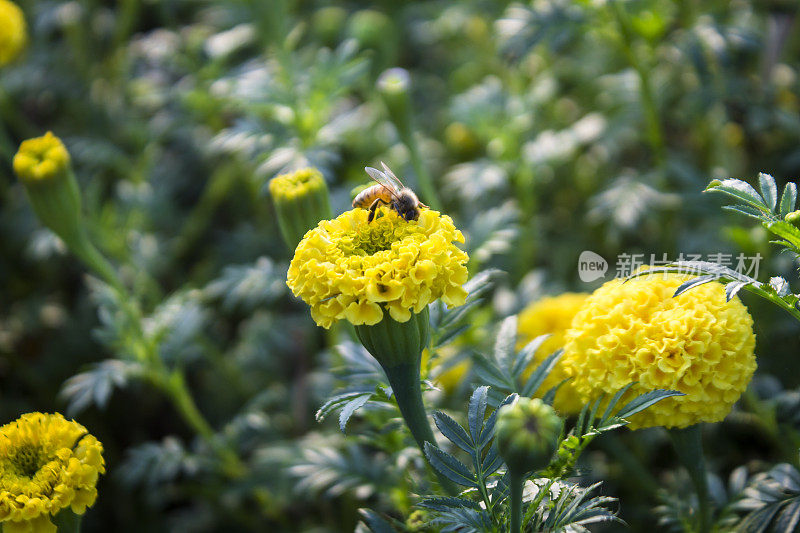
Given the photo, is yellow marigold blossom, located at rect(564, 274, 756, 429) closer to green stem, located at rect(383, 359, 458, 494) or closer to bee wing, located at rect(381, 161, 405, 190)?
green stem, located at rect(383, 359, 458, 494)

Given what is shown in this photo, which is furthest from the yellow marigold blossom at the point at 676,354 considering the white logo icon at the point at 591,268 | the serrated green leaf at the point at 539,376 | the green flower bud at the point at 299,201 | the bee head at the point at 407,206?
the white logo icon at the point at 591,268

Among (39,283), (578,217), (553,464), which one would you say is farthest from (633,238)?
(39,283)

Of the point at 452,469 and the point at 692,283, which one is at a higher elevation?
the point at 692,283

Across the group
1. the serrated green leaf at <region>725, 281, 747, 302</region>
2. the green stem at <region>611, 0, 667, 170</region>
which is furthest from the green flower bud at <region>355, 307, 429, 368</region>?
the green stem at <region>611, 0, 667, 170</region>

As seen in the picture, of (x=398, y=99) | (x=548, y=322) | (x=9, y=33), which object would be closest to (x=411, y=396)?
(x=548, y=322)

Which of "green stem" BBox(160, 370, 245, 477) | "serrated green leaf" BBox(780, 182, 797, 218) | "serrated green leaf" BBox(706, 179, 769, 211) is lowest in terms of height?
"green stem" BBox(160, 370, 245, 477)

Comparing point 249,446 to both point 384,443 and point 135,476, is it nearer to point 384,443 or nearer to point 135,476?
point 135,476

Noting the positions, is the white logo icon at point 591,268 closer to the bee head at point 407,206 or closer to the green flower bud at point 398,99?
the green flower bud at point 398,99

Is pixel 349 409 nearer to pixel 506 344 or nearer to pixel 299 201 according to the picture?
pixel 506 344
